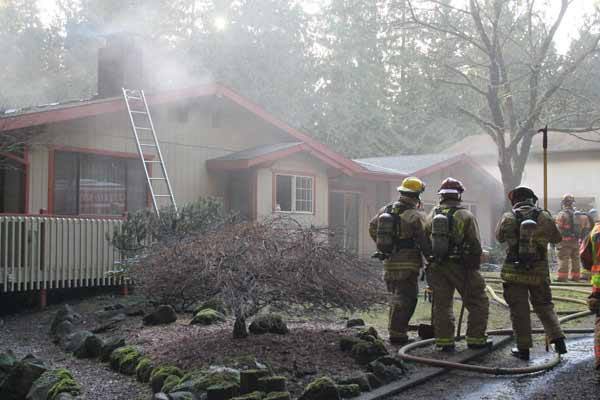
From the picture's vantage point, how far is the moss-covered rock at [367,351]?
6.40m

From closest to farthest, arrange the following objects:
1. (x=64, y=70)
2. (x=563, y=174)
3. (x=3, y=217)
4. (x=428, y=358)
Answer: (x=428, y=358) < (x=3, y=217) < (x=563, y=174) < (x=64, y=70)

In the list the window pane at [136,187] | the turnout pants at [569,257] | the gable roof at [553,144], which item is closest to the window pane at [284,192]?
the window pane at [136,187]

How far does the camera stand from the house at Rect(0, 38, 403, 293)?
429 inches

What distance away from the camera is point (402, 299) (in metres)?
7.44

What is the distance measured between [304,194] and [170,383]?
37.8 ft

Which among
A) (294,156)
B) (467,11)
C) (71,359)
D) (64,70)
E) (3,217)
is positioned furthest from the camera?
(64,70)

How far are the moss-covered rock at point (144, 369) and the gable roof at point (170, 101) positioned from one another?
5.97 metres

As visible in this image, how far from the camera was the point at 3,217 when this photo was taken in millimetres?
10359

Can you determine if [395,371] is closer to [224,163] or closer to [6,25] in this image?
[224,163]

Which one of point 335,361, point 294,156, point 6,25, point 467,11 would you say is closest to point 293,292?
point 335,361

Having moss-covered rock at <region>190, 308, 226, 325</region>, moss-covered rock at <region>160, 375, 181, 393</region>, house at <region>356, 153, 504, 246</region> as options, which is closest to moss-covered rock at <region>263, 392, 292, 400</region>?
moss-covered rock at <region>160, 375, 181, 393</region>

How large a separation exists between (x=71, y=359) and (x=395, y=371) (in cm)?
376

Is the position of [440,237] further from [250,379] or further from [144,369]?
[144,369]

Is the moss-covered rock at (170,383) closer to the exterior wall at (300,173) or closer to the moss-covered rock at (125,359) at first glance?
the moss-covered rock at (125,359)
